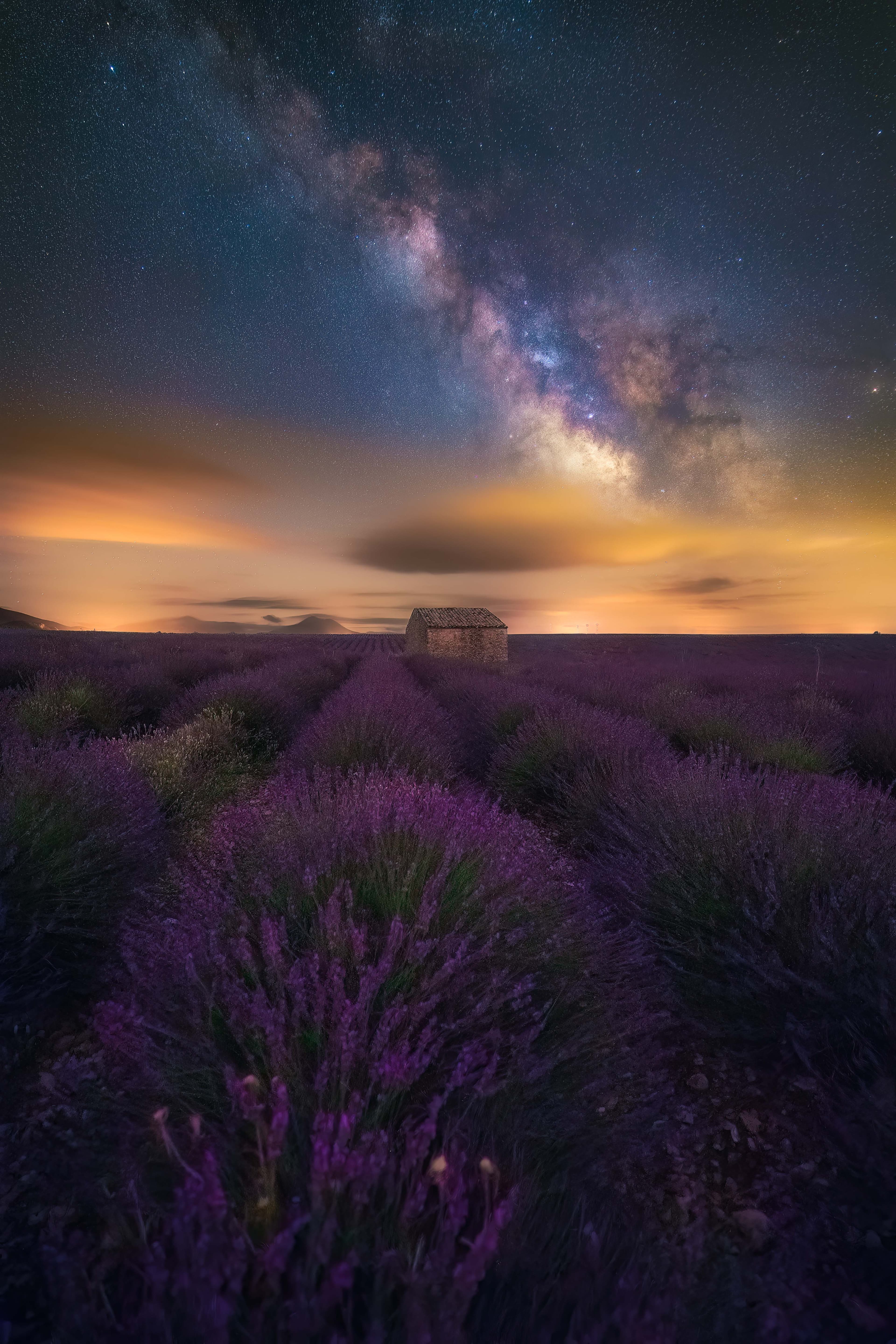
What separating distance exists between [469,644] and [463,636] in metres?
0.44

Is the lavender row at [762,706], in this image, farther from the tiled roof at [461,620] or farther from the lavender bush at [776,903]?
the tiled roof at [461,620]

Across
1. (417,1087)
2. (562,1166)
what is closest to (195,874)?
(417,1087)

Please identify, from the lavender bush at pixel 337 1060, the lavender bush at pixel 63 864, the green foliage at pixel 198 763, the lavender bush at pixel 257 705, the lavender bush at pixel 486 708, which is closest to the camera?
the lavender bush at pixel 337 1060

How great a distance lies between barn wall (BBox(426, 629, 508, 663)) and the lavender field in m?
21.6

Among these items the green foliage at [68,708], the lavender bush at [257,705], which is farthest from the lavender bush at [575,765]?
the green foliage at [68,708]

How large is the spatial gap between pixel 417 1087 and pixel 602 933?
48.7 inches

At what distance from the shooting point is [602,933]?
2.29 m

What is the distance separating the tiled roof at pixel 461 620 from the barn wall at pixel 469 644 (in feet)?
0.43

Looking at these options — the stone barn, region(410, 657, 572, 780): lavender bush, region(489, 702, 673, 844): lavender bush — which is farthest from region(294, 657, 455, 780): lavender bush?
the stone barn

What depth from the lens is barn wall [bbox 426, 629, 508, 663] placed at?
25.0 meters

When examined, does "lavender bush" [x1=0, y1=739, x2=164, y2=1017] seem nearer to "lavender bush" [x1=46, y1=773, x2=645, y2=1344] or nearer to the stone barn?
"lavender bush" [x1=46, y1=773, x2=645, y2=1344]

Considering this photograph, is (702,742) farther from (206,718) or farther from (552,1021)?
(206,718)

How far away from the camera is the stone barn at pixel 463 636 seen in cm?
2506

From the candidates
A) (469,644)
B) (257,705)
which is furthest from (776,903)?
(469,644)
